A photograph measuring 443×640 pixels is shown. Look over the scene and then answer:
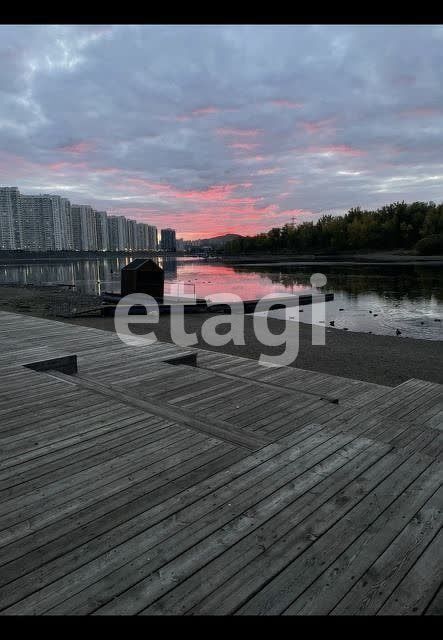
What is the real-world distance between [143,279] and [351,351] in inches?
446

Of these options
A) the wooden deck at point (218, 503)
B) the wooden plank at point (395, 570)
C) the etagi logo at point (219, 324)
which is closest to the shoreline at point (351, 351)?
the etagi logo at point (219, 324)

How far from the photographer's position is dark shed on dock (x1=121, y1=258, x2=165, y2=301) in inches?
749

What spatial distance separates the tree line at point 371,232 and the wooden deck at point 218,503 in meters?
87.5

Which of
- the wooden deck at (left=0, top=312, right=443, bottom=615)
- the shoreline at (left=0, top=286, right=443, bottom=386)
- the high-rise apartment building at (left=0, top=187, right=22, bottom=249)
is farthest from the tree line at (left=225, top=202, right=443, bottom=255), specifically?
the high-rise apartment building at (left=0, top=187, right=22, bottom=249)

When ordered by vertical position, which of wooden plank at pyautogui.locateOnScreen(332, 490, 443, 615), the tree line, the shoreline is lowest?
the shoreline

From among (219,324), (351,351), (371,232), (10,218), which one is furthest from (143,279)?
(10,218)

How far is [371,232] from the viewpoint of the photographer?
343 ft

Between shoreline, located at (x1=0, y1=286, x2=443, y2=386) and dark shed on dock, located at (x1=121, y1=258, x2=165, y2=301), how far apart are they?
293 cm

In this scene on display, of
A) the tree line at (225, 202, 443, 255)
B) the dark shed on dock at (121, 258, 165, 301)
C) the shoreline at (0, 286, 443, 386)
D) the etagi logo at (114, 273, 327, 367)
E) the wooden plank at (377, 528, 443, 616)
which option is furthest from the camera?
the tree line at (225, 202, 443, 255)

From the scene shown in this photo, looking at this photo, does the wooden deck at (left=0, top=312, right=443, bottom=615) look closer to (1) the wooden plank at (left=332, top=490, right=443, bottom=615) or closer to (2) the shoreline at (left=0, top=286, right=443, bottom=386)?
(1) the wooden plank at (left=332, top=490, right=443, bottom=615)

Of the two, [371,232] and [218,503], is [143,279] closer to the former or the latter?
[218,503]

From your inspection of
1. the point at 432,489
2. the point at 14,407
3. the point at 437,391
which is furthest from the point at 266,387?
the point at 14,407

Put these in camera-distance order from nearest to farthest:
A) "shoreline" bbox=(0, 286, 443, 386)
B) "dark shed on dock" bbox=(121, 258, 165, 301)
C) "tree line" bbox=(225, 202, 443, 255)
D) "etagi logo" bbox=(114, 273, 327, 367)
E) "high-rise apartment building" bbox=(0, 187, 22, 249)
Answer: "shoreline" bbox=(0, 286, 443, 386), "etagi logo" bbox=(114, 273, 327, 367), "dark shed on dock" bbox=(121, 258, 165, 301), "tree line" bbox=(225, 202, 443, 255), "high-rise apartment building" bbox=(0, 187, 22, 249)

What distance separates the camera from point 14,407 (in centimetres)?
422
